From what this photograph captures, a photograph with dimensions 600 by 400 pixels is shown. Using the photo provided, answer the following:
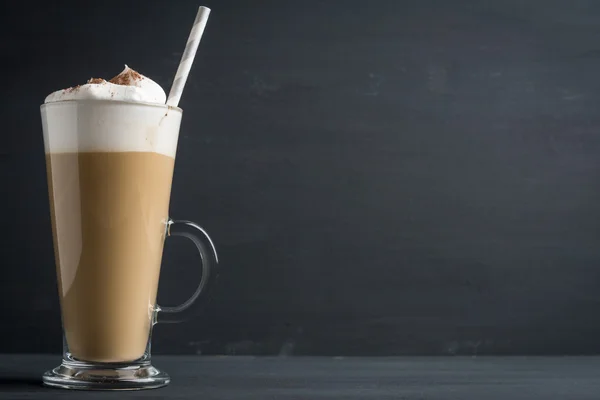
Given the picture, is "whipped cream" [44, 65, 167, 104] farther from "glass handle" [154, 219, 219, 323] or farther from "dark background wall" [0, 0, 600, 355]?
"dark background wall" [0, 0, 600, 355]

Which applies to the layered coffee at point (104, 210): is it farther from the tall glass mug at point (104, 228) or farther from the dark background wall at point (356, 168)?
the dark background wall at point (356, 168)

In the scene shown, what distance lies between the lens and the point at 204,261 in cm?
114

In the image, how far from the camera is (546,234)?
4.68 feet

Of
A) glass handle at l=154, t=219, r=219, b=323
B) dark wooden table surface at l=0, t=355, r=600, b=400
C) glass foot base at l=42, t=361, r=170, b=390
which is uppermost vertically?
glass handle at l=154, t=219, r=219, b=323

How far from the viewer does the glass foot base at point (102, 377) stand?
1.05m

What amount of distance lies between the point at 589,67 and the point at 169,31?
708 millimetres

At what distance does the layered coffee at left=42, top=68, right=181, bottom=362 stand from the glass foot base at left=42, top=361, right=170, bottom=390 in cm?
1

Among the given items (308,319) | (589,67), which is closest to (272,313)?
(308,319)

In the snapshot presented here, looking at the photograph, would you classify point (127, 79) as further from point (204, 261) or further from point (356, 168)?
point (356, 168)

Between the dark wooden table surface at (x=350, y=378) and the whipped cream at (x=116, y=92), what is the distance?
0.36 m

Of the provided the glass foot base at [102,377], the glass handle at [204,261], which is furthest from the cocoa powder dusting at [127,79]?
the glass foot base at [102,377]

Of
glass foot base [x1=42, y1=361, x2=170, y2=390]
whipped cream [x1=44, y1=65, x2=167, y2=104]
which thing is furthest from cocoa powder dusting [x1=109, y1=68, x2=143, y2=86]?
glass foot base [x1=42, y1=361, x2=170, y2=390]

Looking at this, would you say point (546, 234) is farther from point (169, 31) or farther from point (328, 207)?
→ point (169, 31)

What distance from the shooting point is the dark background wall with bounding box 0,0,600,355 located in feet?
4.55
